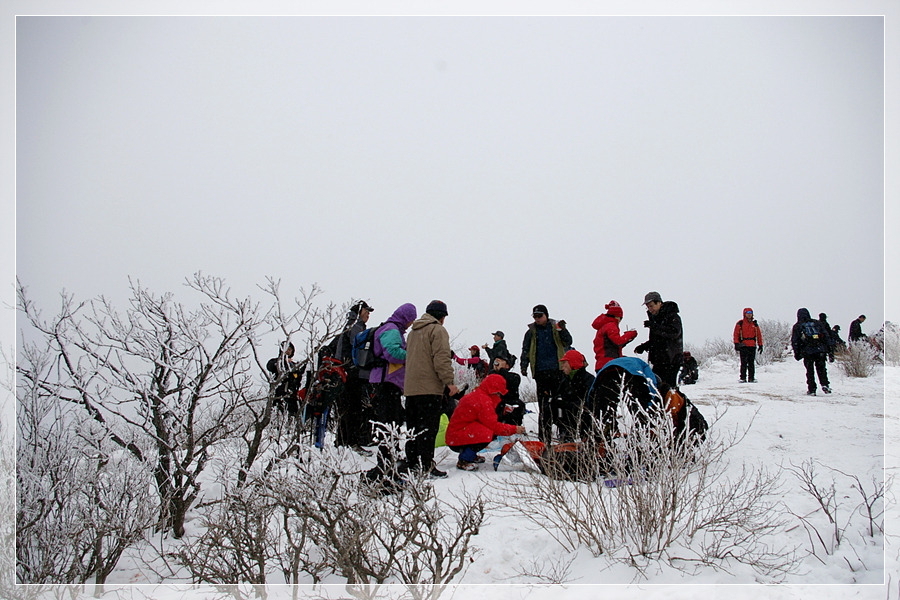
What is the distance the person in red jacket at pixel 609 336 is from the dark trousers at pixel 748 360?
223 inches

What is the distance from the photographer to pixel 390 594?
256 centimetres

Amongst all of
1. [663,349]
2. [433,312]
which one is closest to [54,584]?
[433,312]

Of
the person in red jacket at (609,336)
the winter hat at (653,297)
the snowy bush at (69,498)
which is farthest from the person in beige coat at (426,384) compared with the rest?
the winter hat at (653,297)

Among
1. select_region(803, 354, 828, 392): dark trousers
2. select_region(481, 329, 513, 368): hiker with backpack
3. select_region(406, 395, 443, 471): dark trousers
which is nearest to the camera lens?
select_region(406, 395, 443, 471): dark trousers

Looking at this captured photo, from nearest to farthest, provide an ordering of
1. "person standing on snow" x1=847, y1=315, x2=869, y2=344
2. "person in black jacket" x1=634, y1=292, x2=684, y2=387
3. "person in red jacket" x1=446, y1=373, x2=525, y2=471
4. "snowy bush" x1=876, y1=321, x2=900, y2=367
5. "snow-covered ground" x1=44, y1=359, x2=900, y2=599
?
1. "snow-covered ground" x1=44, y1=359, x2=900, y2=599
2. "person in red jacket" x1=446, y1=373, x2=525, y2=471
3. "person in black jacket" x1=634, y1=292, x2=684, y2=387
4. "snowy bush" x1=876, y1=321, x2=900, y2=367
5. "person standing on snow" x1=847, y1=315, x2=869, y2=344

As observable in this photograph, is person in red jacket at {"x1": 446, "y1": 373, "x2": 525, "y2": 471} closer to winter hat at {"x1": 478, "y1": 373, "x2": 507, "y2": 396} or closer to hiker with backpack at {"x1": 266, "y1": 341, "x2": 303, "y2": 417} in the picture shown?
winter hat at {"x1": 478, "y1": 373, "x2": 507, "y2": 396}

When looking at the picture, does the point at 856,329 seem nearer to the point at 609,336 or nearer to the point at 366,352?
the point at 609,336

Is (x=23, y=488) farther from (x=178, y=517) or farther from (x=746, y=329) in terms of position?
(x=746, y=329)

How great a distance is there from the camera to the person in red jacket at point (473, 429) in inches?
183

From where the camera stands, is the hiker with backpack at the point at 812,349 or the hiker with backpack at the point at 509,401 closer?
the hiker with backpack at the point at 509,401

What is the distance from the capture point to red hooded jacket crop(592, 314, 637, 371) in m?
5.44

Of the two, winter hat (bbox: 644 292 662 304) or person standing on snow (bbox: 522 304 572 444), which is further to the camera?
person standing on snow (bbox: 522 304 572 444)

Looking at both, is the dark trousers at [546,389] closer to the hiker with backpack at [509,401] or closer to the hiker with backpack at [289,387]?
the hiker with backpack at [509,401]

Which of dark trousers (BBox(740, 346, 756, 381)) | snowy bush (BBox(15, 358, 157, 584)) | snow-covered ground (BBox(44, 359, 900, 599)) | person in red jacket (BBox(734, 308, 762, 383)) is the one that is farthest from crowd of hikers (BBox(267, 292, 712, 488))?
dark trousers (BBox(740, 346, 756, 381))
